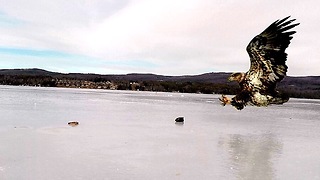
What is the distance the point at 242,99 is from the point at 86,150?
507 centimetres

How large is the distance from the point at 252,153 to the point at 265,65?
495cm

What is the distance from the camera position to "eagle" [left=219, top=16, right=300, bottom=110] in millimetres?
5242

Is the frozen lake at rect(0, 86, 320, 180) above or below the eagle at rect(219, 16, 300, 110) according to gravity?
below

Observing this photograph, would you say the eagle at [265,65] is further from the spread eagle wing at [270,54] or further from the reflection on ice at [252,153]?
the reflection on ice at [252,153]

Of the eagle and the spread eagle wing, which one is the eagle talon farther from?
the spread eagle wing

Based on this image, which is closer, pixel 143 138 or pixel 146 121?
pixel 143 138

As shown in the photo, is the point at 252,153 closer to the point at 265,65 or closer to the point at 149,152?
the point at 149,152

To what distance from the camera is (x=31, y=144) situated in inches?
386

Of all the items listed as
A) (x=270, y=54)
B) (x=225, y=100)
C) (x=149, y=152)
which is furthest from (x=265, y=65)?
(x=149, y=152)

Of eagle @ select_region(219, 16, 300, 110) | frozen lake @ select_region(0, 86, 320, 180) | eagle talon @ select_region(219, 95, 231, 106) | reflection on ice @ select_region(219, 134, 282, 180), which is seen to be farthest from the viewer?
reflection on ice @ select_region(219, 134, 282, 180)

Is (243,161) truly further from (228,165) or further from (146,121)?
(146,121)

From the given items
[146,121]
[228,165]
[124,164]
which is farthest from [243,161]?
[146,121]

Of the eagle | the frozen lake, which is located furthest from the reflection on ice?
the eagle

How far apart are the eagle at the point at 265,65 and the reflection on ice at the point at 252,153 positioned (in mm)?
2581
